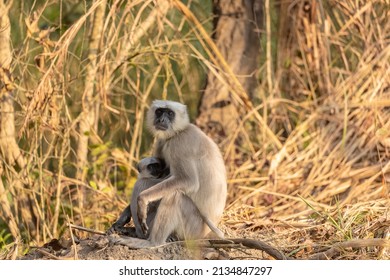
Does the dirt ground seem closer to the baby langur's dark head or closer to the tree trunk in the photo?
the baby langur's dark head

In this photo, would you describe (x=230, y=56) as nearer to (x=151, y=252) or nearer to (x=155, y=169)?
(x=155, y=169)

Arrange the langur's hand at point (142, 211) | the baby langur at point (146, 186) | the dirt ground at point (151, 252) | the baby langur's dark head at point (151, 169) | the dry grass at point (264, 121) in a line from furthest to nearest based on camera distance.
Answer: the dry grass at point (264, 121) < the baby langur's dark head at point (151, 169) < the baby langur at point (146, 186) < the langur's hand at point (142, 211) < the dirt ground at point (151, 252)

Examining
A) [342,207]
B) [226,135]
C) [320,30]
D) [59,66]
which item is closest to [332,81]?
[320,30]

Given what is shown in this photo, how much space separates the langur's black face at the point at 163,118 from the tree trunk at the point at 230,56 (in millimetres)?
2481

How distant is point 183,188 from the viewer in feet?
17.4

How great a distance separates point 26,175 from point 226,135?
7.19ft

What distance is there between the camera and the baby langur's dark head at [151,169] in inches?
217

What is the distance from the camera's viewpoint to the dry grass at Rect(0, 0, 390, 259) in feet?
20.6

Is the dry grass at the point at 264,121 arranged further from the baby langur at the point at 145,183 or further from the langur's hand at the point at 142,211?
the langur's hand at the point at 142,211

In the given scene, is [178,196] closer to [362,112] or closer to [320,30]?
[362,112]

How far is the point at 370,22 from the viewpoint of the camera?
307 inches

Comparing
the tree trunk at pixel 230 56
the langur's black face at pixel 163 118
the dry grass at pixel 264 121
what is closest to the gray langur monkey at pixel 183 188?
the langur's black face at pixel 163 118

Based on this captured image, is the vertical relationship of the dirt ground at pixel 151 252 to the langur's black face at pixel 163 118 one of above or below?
below

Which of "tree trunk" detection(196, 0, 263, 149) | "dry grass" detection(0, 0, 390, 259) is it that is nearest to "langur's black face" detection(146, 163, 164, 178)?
"dry grass" detection(0, 0, 390, 259)
